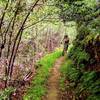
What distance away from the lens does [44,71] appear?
20203 mm

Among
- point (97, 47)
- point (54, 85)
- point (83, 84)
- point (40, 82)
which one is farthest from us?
point (40, 82)

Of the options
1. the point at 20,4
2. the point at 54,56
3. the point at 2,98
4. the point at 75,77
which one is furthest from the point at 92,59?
the point at 54,56

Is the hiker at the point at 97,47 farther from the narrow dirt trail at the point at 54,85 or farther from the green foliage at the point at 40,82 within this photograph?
the green foliage at the point at 40,82

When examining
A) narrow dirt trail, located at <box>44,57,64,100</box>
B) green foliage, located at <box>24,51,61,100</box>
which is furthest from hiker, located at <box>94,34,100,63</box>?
Result: green foliage, located at <box>24,51,61,100</box>

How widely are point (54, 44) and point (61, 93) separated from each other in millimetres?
30122

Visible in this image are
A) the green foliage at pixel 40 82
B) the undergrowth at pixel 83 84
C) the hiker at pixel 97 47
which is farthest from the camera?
the green foliage at pixel 40 82

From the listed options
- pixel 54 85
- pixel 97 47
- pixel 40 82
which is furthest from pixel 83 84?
pixel 40 82

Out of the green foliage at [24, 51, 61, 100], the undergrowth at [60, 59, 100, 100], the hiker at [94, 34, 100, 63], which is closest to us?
the undergrowth at [60, 59, 100, 100]

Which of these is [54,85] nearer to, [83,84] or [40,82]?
[40,82]

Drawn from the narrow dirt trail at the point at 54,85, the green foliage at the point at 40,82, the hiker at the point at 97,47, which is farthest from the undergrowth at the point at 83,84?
the green foliage at the point at 40,82

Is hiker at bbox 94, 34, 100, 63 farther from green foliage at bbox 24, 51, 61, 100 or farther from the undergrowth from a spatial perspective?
green foliage at bbox 24, 51, 61, 100

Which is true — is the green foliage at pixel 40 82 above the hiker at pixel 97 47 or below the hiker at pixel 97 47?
below

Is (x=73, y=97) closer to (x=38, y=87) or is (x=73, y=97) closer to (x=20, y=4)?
(x=38, y=87)

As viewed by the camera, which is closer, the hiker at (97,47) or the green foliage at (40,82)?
the hiker at (97,47)
